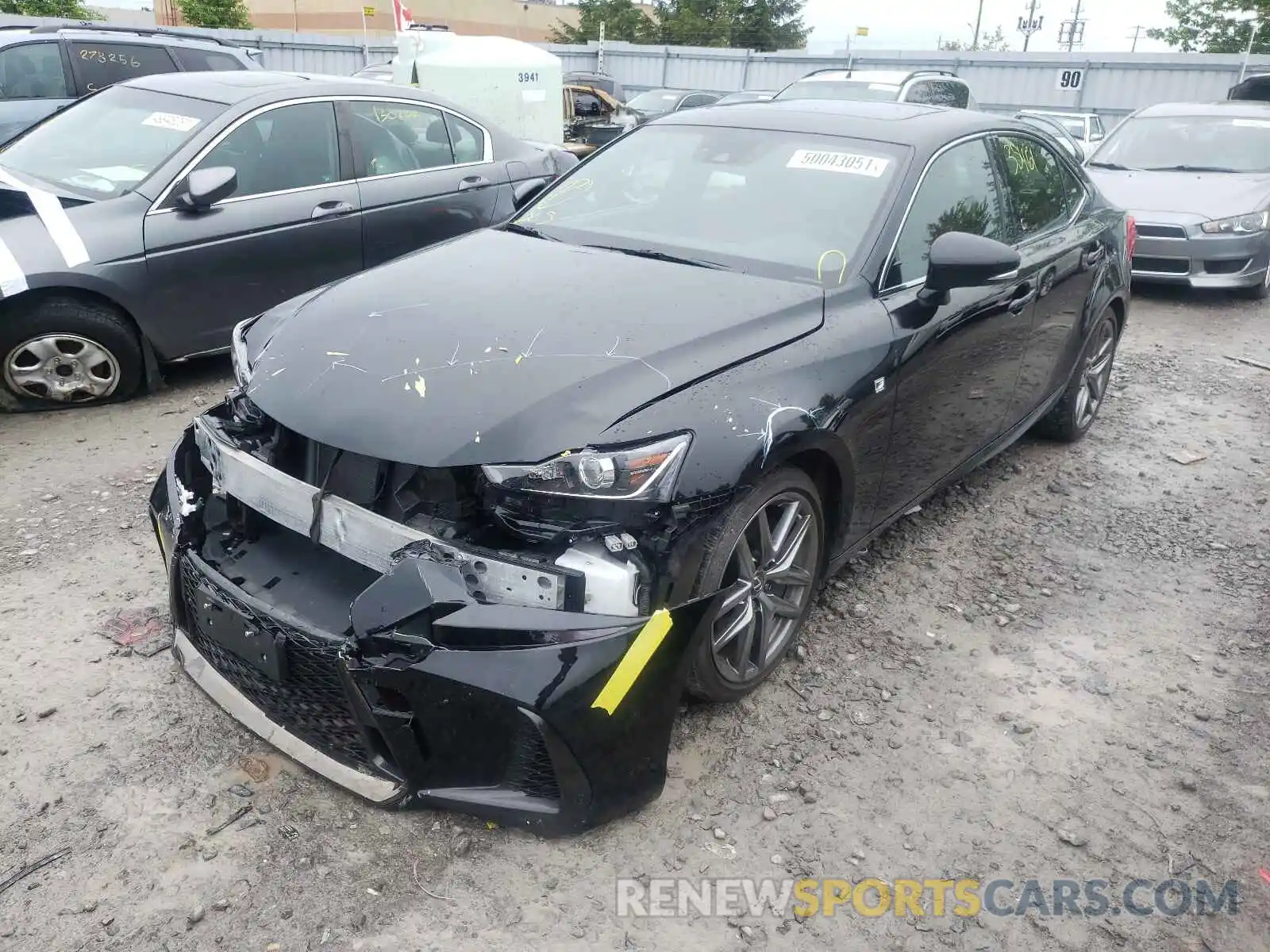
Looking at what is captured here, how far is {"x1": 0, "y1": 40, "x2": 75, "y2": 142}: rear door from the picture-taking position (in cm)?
794

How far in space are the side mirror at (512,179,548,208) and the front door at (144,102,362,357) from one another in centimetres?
117

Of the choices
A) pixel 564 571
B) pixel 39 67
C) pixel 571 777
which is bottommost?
pixel 571 777

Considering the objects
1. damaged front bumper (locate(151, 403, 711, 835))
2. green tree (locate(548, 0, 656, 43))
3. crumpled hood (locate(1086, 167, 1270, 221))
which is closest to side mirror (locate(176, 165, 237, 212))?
damaged front bumper (locate(151, 403, 711, 835))

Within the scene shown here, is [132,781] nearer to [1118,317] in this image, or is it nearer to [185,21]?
[1118,317]

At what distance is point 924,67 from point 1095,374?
22.1 m

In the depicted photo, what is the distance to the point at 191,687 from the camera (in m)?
2.80

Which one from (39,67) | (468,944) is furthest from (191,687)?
(39,67)

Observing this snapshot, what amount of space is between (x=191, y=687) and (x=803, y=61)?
2618 cm

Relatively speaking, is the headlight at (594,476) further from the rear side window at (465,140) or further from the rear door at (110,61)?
the rear door at (110,61)

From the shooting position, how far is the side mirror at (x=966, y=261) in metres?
3.03

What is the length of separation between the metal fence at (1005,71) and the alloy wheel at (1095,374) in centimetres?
1716

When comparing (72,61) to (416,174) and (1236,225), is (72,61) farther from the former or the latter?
(1236,225)

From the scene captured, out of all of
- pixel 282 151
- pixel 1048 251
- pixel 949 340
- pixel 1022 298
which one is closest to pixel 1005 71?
pixel 1048 251

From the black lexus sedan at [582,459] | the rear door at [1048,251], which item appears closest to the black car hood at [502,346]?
the black lexus sedan at [582,459]
